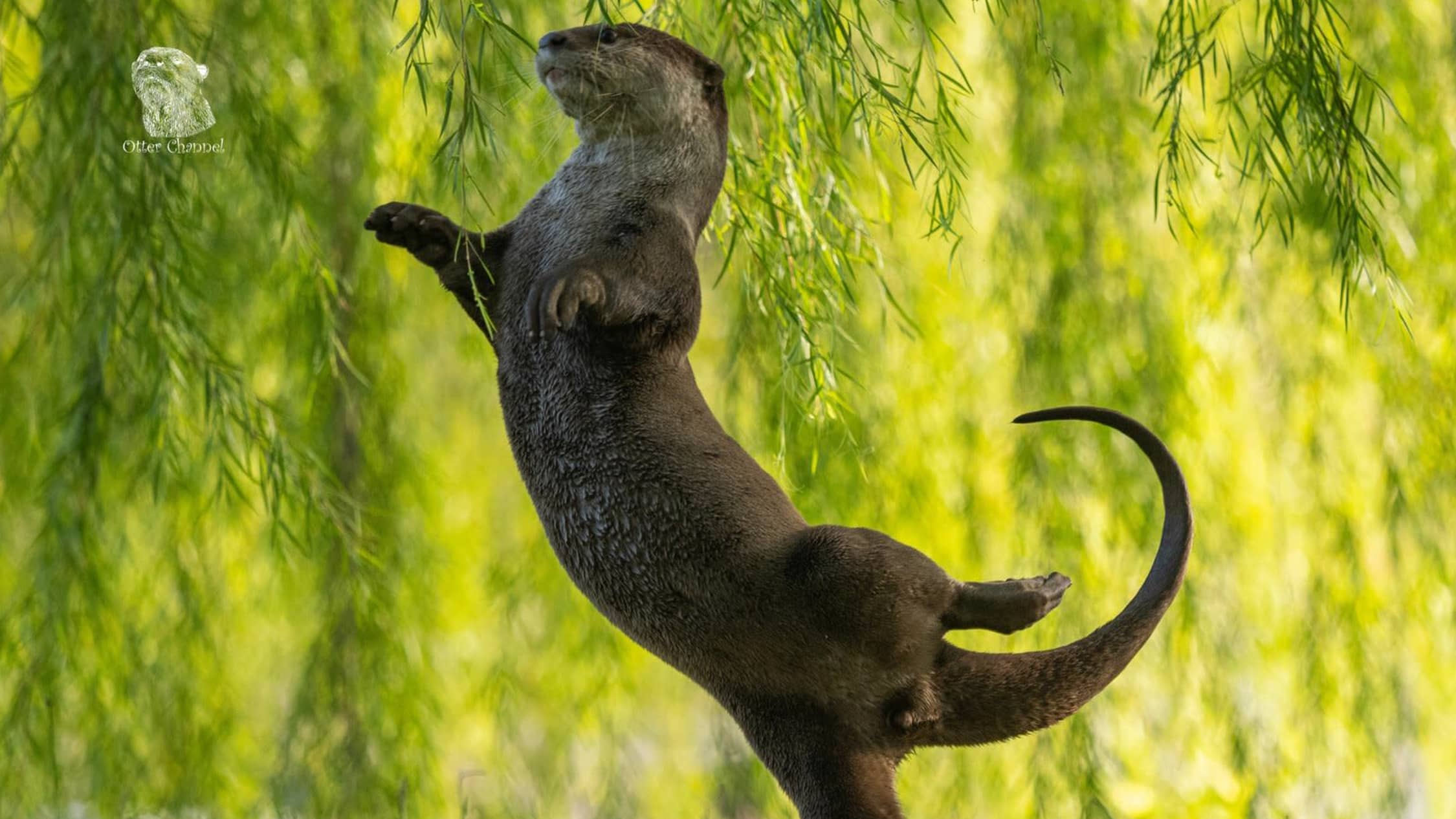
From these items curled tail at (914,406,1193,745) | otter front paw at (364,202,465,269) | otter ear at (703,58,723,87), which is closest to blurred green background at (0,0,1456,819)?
otter ear at (703,58,723,87)

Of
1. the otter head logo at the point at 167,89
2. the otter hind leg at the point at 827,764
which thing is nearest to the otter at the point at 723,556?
the otter hind leg at the point at 827,764

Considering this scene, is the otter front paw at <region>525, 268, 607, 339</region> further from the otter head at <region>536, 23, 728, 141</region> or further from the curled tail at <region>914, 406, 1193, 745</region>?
the curled tail at <region>914, 406, 1193, 745</region>

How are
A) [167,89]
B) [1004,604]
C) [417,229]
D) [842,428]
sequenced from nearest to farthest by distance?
1. [1004,604]
2. [417,229]
3. [842,428]
4. [167,89]

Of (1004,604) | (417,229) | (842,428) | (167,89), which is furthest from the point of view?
(167,89)

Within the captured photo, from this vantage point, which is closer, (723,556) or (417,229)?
(723,556)

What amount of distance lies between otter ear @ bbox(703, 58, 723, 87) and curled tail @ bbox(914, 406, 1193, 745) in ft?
1.49

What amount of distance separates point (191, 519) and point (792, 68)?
125 cm

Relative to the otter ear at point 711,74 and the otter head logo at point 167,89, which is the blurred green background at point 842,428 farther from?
the otter ear at point 711,74

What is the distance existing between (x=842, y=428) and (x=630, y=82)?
0.57 m

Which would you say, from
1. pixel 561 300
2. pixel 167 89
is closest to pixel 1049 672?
pixel 561 300

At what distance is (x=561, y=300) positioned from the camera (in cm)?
120

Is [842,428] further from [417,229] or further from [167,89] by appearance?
[167,89]

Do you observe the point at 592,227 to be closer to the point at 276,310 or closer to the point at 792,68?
the point at 792,68

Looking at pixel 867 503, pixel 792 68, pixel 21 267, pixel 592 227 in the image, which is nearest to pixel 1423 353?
pixel 867 503
